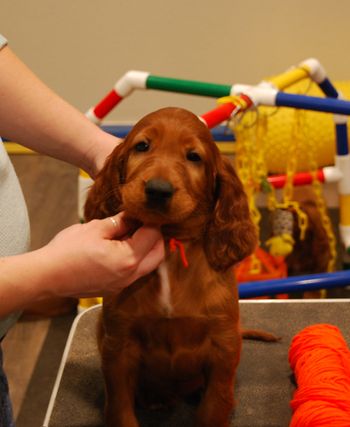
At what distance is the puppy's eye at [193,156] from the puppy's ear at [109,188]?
98 mm

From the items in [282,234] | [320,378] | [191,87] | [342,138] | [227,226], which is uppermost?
[191,87]

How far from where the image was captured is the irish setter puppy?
898 millimetres

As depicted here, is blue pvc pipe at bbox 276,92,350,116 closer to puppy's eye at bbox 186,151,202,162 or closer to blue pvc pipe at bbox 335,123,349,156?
blue pvc pipe at bbox 335,123,349,156

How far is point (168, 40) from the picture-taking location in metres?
3.21

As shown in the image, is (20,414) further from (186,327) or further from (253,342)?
(186,327)

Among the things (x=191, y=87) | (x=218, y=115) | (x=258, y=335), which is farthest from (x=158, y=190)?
(x=191, y=87)

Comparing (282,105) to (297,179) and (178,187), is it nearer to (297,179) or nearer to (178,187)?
(297,179)

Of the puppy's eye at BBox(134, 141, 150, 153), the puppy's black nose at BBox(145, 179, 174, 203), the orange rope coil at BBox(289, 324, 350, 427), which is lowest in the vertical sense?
the orange rope coil at BBox(289, 324, 350, 427)

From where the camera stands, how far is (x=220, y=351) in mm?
981

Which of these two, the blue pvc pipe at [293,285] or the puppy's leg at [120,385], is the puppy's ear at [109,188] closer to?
the puppy's leg at [120,385]

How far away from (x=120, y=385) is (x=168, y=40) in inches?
96.5

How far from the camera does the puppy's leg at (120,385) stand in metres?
1.00

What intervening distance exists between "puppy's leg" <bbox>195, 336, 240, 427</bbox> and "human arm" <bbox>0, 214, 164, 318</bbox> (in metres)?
0.21

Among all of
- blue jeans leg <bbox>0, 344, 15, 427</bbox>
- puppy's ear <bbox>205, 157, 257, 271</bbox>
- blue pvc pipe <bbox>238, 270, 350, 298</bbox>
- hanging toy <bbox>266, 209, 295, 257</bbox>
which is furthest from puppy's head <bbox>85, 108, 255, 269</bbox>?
hanging toy <bbox>266, 209, 295, 257</bbox>
